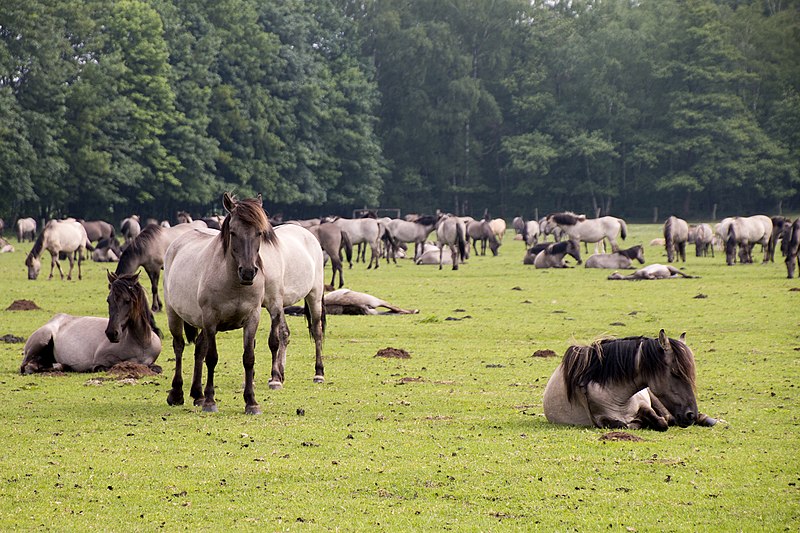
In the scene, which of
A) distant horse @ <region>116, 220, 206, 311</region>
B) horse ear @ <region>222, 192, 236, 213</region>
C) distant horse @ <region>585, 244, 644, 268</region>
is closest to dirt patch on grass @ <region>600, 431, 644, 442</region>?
horse ear @ <region>222, 192, 236, 213</region>

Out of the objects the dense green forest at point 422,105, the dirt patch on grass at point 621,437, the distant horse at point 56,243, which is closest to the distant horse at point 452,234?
the distant horse at point 56,243

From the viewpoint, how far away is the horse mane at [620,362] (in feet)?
29.7

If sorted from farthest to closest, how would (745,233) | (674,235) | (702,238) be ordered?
(702,238) → (674,235) → (745,233)

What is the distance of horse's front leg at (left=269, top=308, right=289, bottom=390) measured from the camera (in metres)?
11.7

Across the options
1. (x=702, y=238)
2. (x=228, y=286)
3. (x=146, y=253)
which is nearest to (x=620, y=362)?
(x=228, y=286)

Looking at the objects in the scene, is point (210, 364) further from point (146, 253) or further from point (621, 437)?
point (146, 253)

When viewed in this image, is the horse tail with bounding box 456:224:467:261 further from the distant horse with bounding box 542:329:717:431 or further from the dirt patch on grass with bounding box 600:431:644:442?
the dirt patch on grass with bounding box 600:431:644:442

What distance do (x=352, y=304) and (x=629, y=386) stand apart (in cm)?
1260

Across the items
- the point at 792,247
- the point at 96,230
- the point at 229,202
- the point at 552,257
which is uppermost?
the point at 229,202

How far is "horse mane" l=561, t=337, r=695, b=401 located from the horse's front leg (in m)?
3.55

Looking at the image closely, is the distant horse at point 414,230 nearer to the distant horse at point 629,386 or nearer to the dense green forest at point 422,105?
the dense green forest at point 422,105

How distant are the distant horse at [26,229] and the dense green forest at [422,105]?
5.16ft

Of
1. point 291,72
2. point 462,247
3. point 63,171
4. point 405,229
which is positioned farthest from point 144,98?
point 462,247

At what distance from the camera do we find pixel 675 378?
904 centimetres
